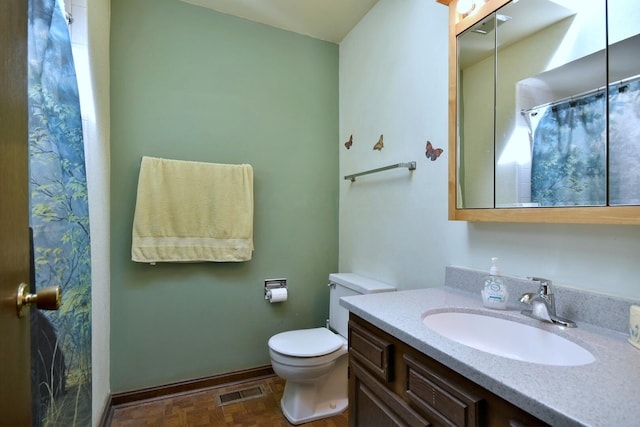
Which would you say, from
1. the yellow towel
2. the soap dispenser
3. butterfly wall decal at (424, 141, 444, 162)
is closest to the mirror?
butterfly wall decal at (424, 141, 444, 162)

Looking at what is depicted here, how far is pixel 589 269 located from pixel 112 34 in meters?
2.53

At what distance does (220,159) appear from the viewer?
2064mm

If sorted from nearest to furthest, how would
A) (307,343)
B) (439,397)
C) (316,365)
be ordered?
(439,397) < (316,365) < (307,343)

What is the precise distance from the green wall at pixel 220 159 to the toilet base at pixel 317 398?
479 millimetres

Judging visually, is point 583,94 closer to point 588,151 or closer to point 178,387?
point 588,151

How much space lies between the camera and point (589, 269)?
37.1 inches

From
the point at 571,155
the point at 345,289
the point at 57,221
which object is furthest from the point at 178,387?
the point at 571,155

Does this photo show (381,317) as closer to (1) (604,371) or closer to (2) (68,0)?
(1) (604,371)

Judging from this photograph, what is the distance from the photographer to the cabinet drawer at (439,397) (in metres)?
0.68

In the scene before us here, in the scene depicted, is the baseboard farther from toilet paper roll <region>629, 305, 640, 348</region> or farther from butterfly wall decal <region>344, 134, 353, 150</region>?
toilet paper roll <region>629, 305, 640, 348</region>

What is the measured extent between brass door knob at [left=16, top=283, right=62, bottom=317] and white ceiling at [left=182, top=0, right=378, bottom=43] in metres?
1.99

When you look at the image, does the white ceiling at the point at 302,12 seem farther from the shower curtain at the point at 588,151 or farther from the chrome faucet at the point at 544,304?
the chrome faucet at the point at 544,304

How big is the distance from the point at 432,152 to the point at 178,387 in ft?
6.73

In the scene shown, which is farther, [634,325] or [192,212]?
[192,212]
